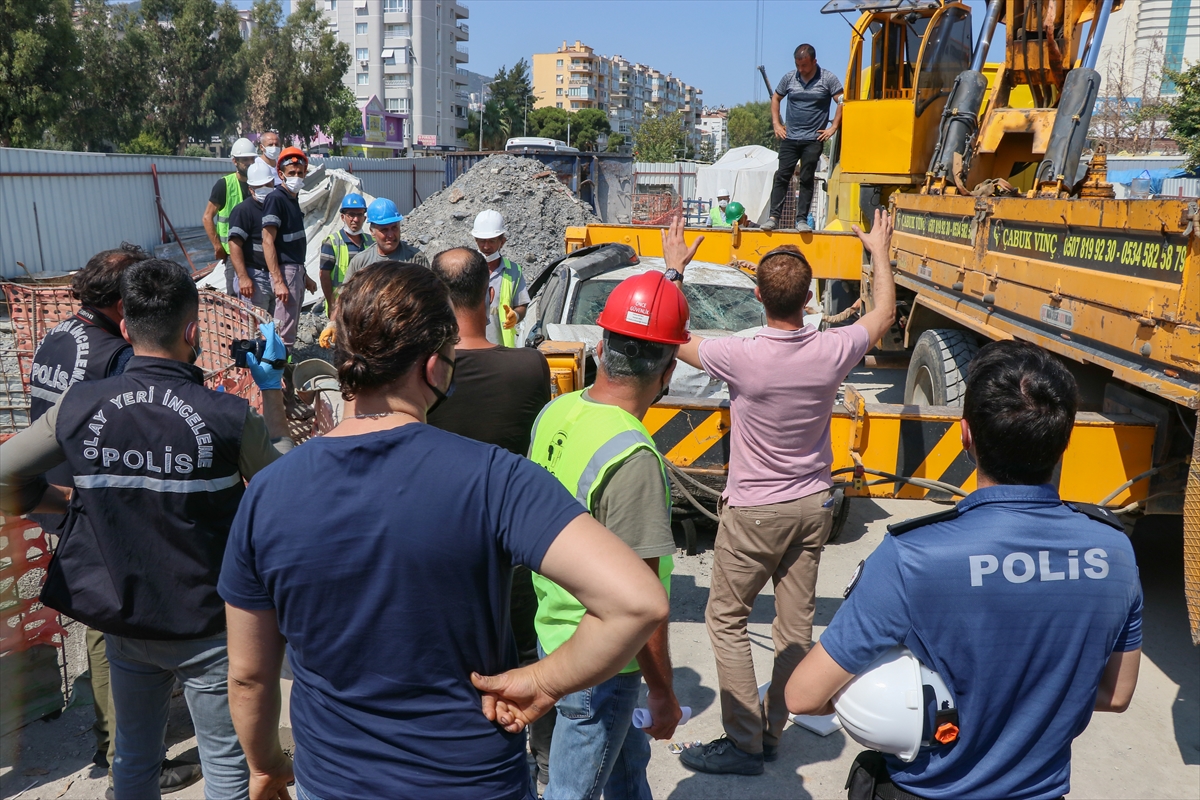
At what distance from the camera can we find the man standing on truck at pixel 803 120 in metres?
9.15

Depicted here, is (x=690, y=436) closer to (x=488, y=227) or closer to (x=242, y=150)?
(x=488, y=227)

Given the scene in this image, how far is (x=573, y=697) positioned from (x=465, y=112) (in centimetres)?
10983

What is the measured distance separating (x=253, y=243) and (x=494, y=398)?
497 cm

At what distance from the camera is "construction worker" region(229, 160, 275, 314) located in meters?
6.93

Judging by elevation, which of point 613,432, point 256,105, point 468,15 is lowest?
point 613,432

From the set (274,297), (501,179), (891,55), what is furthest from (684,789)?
(501,179)

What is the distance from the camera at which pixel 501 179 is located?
1944 cm

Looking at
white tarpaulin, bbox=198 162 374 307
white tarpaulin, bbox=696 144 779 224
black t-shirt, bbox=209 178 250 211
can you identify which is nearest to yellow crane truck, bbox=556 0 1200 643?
black t-shirt, bbox=209 178 250 211

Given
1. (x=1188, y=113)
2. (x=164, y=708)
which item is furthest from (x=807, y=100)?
(x=1188, y=113)

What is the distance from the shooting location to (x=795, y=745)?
3.67 m

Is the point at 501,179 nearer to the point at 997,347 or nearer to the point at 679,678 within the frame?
the point at 679,678

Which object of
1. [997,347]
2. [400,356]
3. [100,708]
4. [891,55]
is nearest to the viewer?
[400,356]

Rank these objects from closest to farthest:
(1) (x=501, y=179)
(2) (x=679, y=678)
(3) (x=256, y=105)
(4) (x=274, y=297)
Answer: (2) (x=679, y=678) → (4) (x=274, y=297) → (1) (x=501, y=179) → (3) (x=256, y=105)

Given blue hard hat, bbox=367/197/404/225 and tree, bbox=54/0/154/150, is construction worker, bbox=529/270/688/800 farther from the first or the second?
tree, bbox=54/0/154/150
